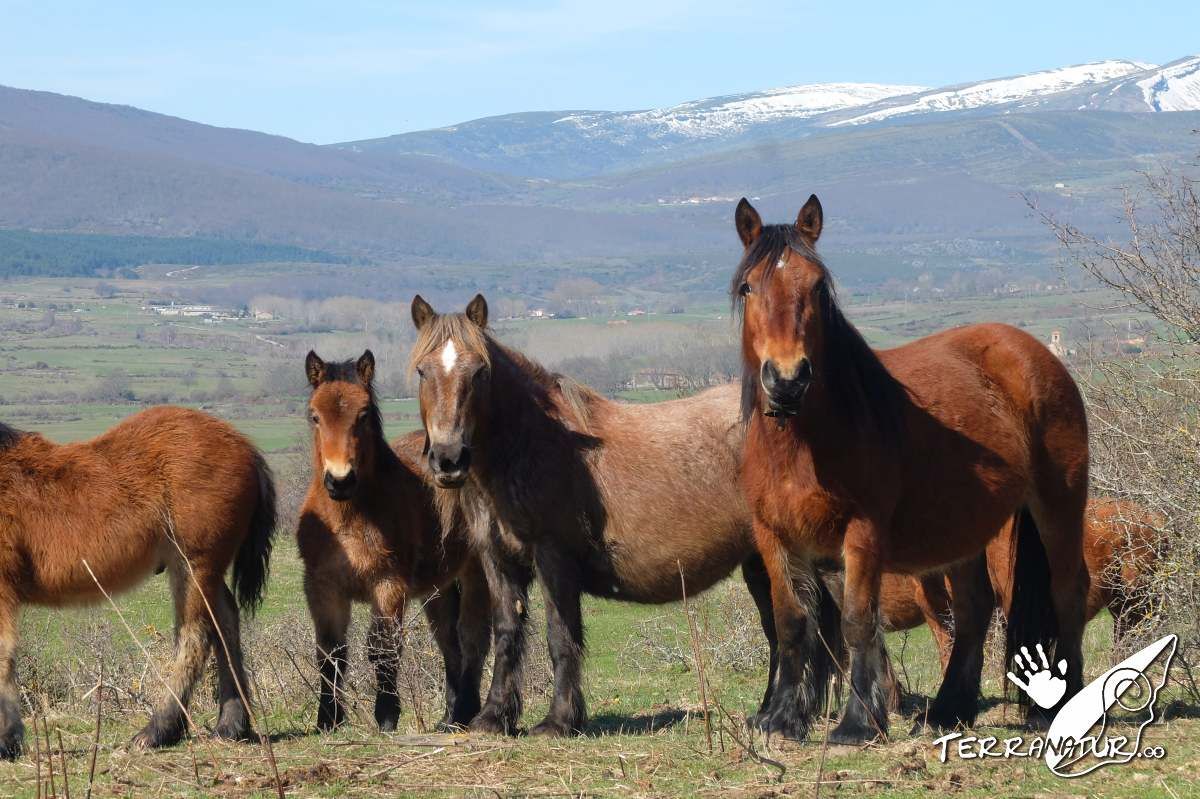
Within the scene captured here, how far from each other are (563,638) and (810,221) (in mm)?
3128

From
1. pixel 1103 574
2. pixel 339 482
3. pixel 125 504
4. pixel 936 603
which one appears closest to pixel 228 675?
pixel 125 504

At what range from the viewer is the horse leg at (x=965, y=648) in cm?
880

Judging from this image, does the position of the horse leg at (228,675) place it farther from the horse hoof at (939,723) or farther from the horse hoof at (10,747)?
the horse hoof at (939,723)

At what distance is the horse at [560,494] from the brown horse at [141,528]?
1.49 meters

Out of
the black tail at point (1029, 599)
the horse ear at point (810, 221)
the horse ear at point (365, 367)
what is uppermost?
the horse ear at point (810, 221)

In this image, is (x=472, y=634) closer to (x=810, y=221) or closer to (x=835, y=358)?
(x=835, y=358)

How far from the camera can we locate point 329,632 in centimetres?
969

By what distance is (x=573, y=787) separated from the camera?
679cm

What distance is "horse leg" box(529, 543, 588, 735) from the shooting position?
888 centimetres

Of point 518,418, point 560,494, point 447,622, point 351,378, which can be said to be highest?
point 351,378

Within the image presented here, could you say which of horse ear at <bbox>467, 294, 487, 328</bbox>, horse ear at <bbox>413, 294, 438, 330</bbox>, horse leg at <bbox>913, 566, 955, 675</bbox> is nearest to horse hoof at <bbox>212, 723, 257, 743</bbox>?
horse ear at <bbox>413, 294, 438, 330</bbox>

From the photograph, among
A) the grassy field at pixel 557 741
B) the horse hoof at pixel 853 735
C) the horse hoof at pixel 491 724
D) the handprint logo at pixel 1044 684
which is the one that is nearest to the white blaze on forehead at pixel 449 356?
the grassy field at pixel 557 741

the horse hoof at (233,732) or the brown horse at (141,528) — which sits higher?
the brown horse at (141,528)

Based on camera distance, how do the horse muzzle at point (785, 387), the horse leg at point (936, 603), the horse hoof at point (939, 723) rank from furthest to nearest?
the horse leg at point (936, 603), the horse hoof at point (939, 723), the horse muzzle at point (785, 387)
